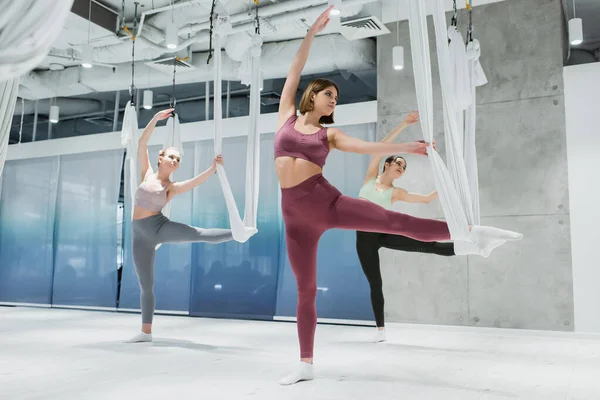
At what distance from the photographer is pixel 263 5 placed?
18.6 ft

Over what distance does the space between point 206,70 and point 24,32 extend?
18.2ft

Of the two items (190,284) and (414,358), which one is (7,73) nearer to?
(414,358)

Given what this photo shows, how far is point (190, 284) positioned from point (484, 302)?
3.72 meters

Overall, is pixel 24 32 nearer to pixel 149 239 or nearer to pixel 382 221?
pixel 382 221

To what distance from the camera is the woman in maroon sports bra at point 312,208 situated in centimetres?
261

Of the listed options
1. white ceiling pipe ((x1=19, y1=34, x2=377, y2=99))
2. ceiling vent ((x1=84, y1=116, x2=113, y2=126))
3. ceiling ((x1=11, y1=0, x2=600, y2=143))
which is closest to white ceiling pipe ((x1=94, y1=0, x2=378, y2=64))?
ceiling ((x1=11, y1=0, x2=600, y2=143))

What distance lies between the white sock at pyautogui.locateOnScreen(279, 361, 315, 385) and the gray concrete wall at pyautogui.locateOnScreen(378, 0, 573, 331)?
10.3ft

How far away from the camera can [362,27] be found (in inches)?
206

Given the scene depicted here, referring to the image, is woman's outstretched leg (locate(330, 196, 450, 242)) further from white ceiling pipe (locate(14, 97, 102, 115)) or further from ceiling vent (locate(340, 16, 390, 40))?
white ceiling pipe (locate(14, 97, 102, 115))

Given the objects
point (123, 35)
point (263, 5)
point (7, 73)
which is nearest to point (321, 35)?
point (263, 5)

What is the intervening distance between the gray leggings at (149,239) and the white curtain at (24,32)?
2570 mm

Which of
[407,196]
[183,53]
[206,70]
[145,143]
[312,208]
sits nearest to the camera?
[312,208]

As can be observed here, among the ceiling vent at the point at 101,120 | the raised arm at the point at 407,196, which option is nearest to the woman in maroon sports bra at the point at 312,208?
the raised arm at the point at 407,196

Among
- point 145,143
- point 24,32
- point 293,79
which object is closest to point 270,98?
point 145,143
